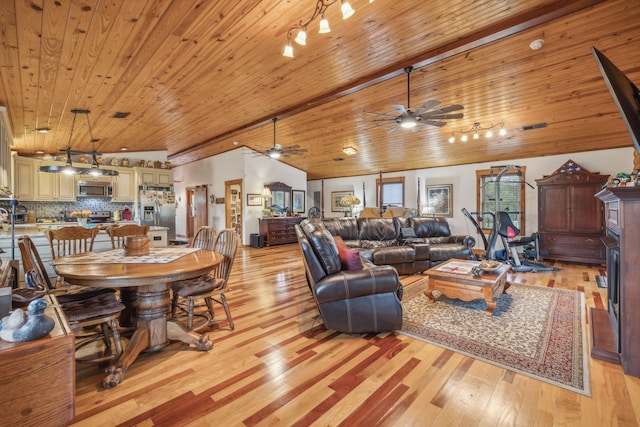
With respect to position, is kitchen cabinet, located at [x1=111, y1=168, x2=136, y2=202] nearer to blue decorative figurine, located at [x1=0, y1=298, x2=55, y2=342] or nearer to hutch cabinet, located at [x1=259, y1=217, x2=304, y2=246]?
hutch cabinet, located at [x1=259, y1=217, x2=304, y2=246]

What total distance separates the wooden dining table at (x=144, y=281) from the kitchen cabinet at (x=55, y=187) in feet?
→ 16.0

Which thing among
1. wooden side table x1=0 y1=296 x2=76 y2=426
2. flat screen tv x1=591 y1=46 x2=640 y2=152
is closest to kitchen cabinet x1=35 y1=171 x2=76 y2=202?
wooden side table x1=0 y1=296 x2=76 y2=426

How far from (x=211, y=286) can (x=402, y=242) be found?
3.95m

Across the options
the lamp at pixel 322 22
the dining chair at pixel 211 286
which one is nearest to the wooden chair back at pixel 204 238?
the dining chair at pixel 211 286

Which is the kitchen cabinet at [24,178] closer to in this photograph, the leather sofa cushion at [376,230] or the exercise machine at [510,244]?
the leather sofa cushion at [376,230]

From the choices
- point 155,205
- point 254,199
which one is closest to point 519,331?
point 254,199

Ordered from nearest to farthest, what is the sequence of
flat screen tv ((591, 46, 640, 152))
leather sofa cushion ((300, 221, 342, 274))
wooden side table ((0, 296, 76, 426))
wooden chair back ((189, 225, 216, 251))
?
wooden side table ((0, 296, 76, 426)), flat screen tv ((591, 46, 640, 152)), leather sofa cushion ((300, 221, 342, 274)), wooden chair back ((189, 225, 216, 251))

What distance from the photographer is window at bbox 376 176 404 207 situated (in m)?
8.99

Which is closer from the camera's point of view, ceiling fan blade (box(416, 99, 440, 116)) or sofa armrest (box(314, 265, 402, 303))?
sofa armrest (box(314, 265, 402, 303))

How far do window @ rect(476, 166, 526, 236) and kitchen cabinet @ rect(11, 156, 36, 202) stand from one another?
9.68 meters

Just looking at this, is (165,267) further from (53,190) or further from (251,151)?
(251,151)

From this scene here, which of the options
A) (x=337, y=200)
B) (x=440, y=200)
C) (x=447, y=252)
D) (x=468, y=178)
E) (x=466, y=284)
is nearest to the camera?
(x=466, y=284)

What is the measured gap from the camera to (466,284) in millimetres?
3160

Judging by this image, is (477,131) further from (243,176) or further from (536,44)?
(243,176)
